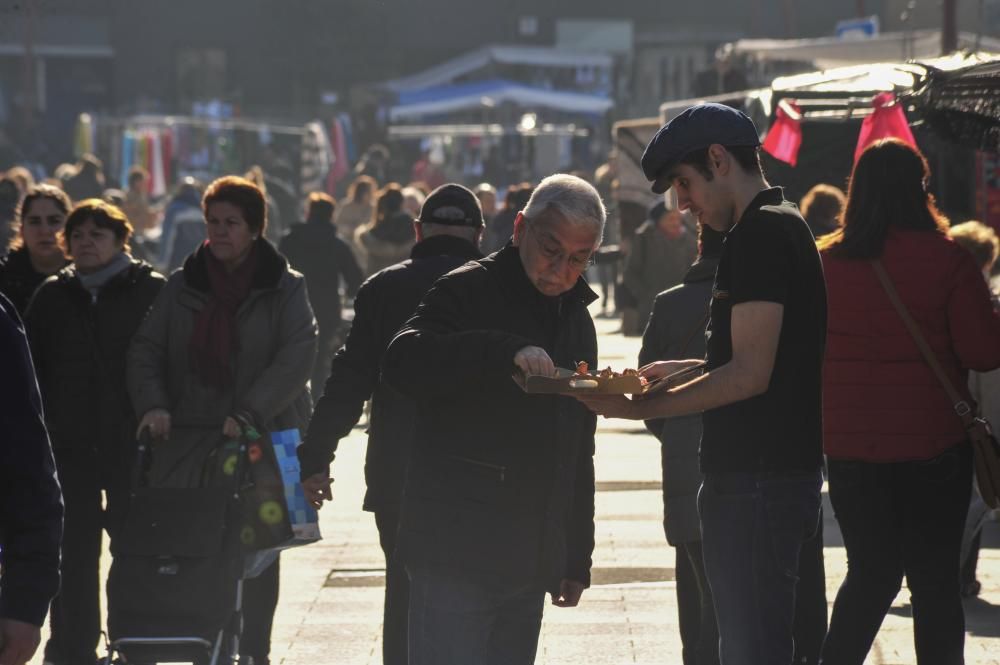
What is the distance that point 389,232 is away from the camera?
16047mm

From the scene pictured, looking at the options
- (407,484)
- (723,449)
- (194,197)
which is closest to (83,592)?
(407,484)

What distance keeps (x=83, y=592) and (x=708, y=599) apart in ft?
8.30

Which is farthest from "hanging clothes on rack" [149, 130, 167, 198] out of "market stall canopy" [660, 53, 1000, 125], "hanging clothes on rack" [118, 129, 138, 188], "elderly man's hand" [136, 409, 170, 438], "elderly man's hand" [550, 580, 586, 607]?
"elderly man's hand" [550, 580, 586, 607]

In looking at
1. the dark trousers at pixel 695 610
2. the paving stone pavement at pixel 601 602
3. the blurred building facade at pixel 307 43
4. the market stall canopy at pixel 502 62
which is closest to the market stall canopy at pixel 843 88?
the paving stone pavement at pixel 601 602

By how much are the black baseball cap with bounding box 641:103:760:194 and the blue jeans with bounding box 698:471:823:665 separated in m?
0.72

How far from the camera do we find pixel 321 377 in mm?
15367

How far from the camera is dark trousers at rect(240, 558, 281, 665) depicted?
714 centimetres

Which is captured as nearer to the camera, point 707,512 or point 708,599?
point 707,512

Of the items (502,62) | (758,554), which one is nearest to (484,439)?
(758,554)

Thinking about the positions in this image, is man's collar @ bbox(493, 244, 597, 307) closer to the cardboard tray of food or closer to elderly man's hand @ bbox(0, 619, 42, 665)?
the cardboard tray of food

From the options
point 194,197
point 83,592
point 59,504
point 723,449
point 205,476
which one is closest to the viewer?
point 59,504

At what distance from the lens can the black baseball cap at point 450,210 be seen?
6.52 metres

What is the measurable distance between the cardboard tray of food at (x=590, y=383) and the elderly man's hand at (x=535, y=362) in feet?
0.05

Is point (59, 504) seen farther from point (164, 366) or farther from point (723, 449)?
point (164, 366)
